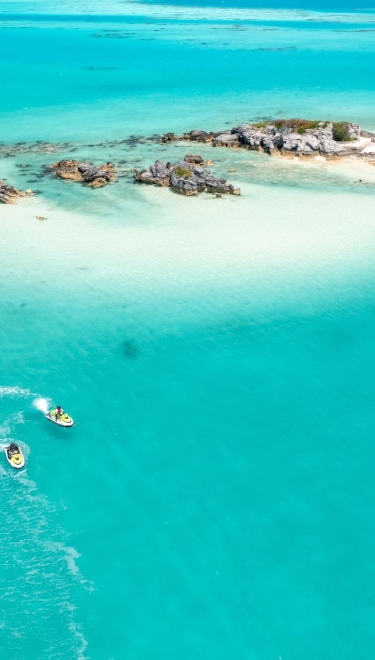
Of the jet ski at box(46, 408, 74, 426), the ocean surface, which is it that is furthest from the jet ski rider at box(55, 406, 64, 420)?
the ocean surface

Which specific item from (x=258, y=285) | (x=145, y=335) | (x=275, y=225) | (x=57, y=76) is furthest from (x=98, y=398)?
(x=57, y=76)

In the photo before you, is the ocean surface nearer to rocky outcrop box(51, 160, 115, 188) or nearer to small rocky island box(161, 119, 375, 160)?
rocky outcrop box(51, 160, 115, 188)

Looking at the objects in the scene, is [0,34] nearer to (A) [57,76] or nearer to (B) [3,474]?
(A) [57,76]

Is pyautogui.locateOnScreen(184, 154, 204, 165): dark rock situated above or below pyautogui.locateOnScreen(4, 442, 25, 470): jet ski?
above

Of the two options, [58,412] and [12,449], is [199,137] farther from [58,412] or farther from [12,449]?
[12,449]

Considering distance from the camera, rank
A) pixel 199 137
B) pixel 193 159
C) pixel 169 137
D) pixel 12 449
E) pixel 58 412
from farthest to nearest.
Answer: pixel 169 137, pixel 199 137, pixel 193 159, pixel 58 412, pixel 12 449

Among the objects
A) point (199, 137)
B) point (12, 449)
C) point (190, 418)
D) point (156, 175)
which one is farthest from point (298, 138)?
point (12, 449)

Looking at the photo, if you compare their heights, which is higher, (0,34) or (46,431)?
(0,34)
